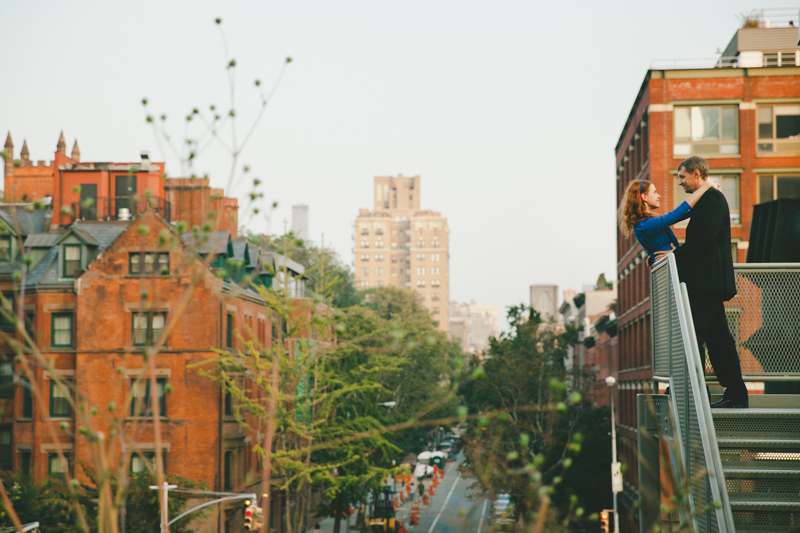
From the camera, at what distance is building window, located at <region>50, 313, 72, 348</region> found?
40.5 meters

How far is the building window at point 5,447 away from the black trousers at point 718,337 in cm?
3982

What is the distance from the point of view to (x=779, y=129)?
40.8m

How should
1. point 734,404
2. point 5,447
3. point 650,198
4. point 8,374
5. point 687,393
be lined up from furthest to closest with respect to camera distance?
point 5,447, point 650,198, point 734,404, point 687,393, point 8,374

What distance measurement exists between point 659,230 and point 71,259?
3837cm

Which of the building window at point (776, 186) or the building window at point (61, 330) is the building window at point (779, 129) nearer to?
the building window at point (776, 186)

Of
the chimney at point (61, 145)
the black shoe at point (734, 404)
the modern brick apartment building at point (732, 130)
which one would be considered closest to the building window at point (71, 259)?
the modern brick apartment building at point (732, 130)

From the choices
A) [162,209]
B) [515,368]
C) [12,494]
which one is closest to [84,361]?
[162,209]

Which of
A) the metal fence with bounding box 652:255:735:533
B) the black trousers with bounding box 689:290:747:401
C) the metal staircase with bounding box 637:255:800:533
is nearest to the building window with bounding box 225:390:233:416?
the metal staircase with bounding box 637:255:800:533

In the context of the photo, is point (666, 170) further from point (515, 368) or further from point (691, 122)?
point (515, 368)

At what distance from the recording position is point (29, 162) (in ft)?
249

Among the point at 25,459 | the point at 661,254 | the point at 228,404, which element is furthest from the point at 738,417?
the point at 25,459

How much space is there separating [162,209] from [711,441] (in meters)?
41.5

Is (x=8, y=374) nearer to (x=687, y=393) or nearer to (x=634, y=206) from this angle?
(x=687, y=393)

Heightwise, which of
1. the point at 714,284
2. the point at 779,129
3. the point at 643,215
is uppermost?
the point at 779,129
